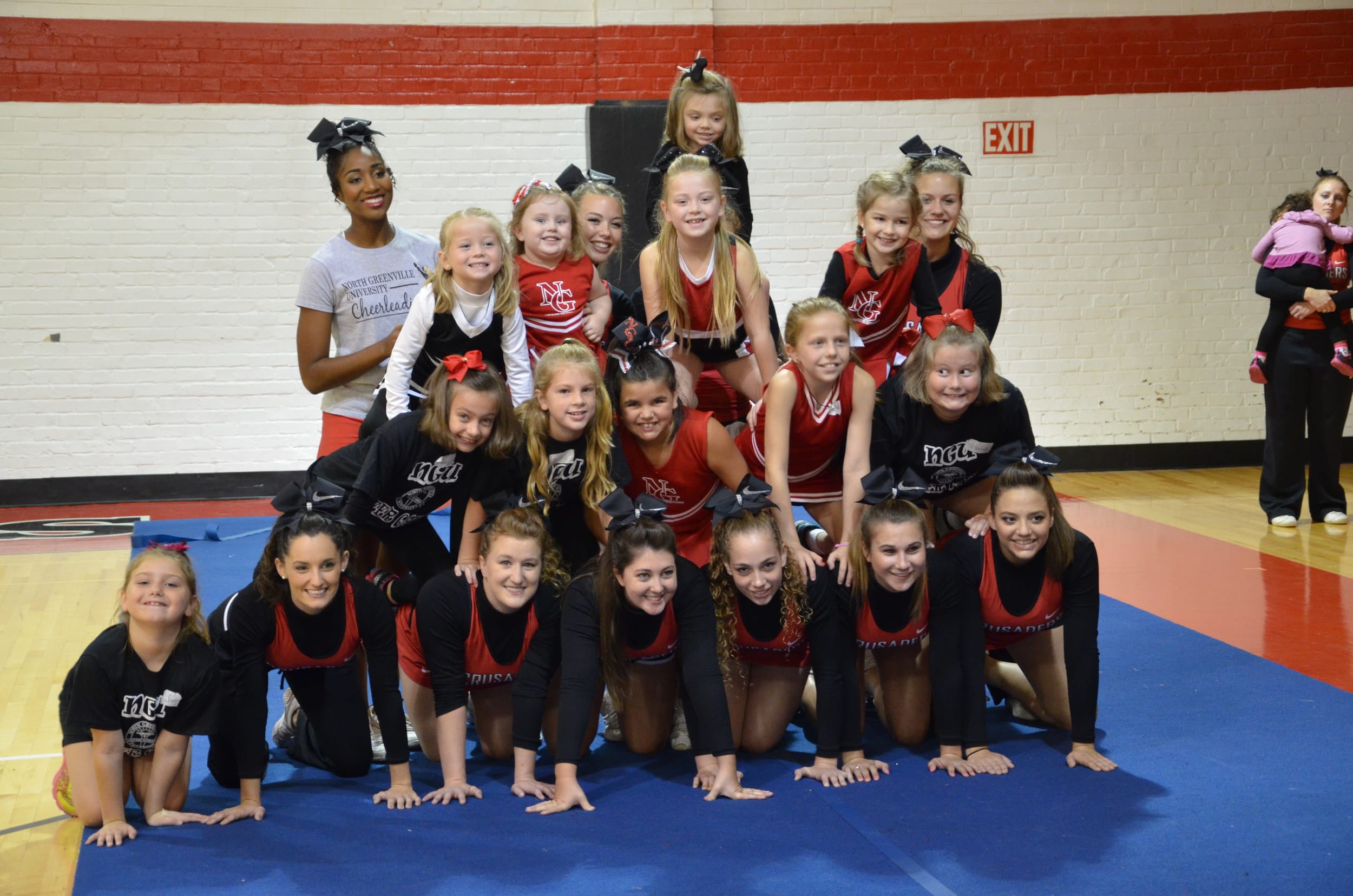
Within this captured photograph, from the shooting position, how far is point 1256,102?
889 centimetres

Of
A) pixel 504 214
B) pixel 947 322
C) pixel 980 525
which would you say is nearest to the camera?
pixel 980 525

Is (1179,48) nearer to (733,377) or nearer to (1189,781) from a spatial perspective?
(733,377)

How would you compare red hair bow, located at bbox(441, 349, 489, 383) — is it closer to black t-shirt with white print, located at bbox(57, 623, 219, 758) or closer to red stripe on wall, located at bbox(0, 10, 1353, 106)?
black t-shirt with white print, located at bbox(57, 623, 219, 758)

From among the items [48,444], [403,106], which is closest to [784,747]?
[403,106]

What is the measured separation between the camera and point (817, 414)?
156 inches

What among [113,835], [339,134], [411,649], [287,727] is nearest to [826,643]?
[411,649]

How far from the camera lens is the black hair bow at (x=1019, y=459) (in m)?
3.79

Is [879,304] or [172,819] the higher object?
[879,304]

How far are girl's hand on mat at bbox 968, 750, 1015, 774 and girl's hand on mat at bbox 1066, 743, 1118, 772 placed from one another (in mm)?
173

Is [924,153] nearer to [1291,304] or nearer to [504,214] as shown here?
[1291,304]

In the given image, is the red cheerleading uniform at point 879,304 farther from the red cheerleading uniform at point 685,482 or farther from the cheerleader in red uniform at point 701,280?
the red cheerleading uniform at point 685,482

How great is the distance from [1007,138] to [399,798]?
6.97 metres

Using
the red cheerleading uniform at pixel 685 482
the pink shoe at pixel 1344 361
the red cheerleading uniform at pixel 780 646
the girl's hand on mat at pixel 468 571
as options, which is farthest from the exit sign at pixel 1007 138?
the girl's hand on mat at pixel 468 571

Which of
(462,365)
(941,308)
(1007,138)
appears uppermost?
(1007,138)
